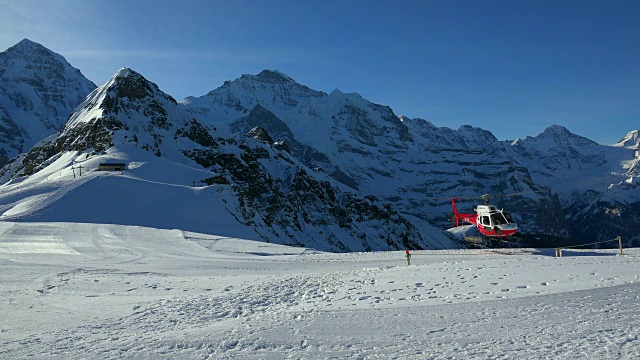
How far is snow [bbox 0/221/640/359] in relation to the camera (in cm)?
870

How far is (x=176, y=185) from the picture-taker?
55844 mm

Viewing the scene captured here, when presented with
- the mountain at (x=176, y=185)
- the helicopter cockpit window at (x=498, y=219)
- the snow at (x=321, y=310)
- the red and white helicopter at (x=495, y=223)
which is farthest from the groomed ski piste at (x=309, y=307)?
the mountain at (x=176, y=185)

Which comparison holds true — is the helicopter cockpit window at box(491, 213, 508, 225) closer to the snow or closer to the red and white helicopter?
the red and white helicopter

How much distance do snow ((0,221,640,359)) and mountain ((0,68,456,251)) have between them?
27.8 m

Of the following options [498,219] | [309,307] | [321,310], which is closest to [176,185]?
[498,219]

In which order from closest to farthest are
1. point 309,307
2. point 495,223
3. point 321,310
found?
point 321,310
point 309,307
point 495,223

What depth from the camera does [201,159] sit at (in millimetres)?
93250

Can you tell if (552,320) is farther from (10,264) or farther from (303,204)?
(303,204)

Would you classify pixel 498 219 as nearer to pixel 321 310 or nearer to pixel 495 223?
pixel 495 223

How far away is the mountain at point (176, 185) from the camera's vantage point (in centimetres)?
4728

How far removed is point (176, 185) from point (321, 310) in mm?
48170

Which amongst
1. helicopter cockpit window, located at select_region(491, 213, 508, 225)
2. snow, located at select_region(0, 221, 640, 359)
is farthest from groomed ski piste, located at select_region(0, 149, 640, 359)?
helicopter cockpit window, located at select_region(491, 213, 508, 225)

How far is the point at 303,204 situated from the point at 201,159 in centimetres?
2631

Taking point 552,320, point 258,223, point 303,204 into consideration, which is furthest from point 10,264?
point 303,204
